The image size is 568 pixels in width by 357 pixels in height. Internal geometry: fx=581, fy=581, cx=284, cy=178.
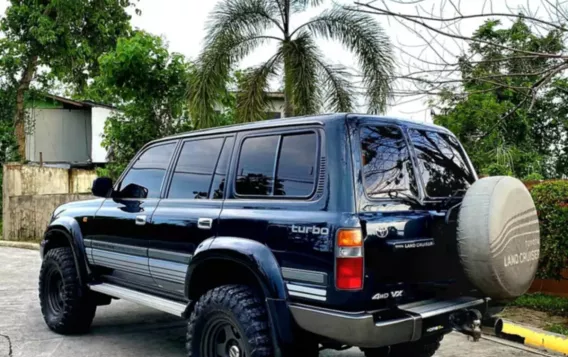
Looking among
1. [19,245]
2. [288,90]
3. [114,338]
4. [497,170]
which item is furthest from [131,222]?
[19,245]

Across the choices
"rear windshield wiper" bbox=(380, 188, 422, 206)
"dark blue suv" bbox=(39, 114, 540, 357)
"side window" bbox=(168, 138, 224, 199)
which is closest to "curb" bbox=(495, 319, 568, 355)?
"dark blue suv" bbox=(39, 114, 540, 357)

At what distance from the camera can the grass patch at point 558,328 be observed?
5739 mm

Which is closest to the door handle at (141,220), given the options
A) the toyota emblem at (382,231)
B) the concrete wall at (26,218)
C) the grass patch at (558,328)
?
the toyota emblem at (382,231)

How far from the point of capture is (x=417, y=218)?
145 inches

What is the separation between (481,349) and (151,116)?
10.4 meters

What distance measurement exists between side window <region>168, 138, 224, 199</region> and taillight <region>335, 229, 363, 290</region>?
1476 mm

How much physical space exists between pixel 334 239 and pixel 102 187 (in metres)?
3.06

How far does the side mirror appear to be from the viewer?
5562 millimetres

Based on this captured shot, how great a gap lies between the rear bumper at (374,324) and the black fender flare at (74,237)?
9.44 ft

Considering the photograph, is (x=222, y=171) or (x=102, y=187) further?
(x=102, y=187)

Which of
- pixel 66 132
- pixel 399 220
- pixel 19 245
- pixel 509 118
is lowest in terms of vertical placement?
pixel 19 245

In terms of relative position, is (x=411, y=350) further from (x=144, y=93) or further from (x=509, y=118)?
(x=509, y=118)

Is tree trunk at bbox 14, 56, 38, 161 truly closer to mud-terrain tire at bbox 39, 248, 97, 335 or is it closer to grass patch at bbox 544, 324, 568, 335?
mud-terrain tire at bbox 39, 248, 97, 335

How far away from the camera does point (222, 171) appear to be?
438 cm
